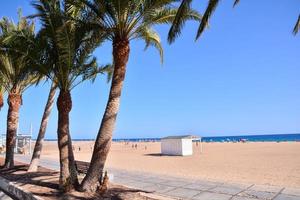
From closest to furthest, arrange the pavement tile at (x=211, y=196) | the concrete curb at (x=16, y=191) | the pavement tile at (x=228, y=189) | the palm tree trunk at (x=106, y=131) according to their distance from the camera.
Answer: the pavement tile at (x=211, y=196), the concrete curb at (x=16, y=191), the palm tree trunk at (x=106, y=131), the pavement tile at (x=228, y=189)

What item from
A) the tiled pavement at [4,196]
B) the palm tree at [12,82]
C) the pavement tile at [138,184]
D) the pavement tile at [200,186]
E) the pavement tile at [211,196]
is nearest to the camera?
the pavement tile at [211,196]

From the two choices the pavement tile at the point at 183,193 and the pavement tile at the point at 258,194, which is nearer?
the pavement tile at the point at 258,194

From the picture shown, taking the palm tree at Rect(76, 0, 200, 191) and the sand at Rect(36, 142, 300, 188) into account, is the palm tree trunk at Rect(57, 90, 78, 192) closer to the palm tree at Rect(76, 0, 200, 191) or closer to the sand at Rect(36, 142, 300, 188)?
the palm tree at Rect(76, 0, 200, 191)

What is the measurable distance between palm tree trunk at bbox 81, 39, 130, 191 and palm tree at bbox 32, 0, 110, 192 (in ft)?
2.43

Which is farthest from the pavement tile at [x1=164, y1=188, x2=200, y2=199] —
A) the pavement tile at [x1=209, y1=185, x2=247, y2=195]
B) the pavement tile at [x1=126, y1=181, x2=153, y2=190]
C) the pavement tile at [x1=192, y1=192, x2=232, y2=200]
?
the pavement tile at [x1=126, y1=181, x2=153, y2=190]

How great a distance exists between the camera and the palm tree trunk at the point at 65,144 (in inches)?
330

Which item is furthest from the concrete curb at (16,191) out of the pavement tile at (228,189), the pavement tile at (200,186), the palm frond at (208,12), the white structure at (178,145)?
the white structure at (178,145)

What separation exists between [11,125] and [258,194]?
36.6ft

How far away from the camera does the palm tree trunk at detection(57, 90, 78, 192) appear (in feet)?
27.5

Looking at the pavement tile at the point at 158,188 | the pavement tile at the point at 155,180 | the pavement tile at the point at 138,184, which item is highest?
the pavement tile at the point at 155,180

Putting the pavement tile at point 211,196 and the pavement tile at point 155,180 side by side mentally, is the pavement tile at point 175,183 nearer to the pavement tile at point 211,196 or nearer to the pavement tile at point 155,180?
the pavement tile at point 155,180

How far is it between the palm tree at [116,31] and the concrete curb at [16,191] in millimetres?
1285

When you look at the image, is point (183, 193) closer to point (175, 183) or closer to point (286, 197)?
point (175, 183)

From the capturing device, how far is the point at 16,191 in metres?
8.49
